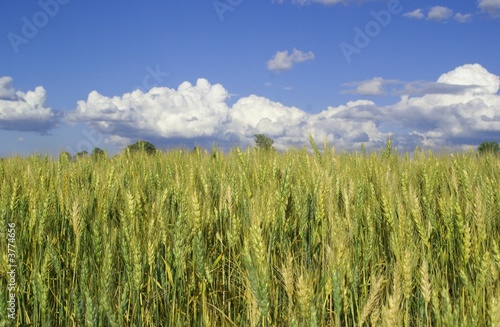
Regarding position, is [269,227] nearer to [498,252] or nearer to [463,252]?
[463,252]

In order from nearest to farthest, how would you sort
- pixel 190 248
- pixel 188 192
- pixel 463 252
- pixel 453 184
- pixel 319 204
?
pixel 463 252 < pixel 190 248 < pixel 319 204 < pixel 188 192 < pixel 453 184

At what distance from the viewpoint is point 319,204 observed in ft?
6.61

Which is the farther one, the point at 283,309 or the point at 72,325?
the point at 72,325

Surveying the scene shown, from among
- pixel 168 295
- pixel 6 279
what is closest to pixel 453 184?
pixel 168 295

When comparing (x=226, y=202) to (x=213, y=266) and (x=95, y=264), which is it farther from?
(x=95, y=264)

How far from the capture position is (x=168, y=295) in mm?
1679

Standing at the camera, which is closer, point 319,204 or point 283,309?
point 283,309

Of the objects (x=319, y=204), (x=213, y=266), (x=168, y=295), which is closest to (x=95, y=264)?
(x=168, y=295)

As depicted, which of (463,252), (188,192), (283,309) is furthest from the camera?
(188,192)

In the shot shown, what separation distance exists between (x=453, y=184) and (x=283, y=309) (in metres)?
1.54

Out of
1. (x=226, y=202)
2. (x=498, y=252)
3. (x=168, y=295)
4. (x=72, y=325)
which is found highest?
(x=226, y=202)

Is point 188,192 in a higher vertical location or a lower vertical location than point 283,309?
higher

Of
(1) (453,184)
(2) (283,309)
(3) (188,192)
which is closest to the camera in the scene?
(2) (283,309)

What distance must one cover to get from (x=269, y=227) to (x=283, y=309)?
0.37 m
